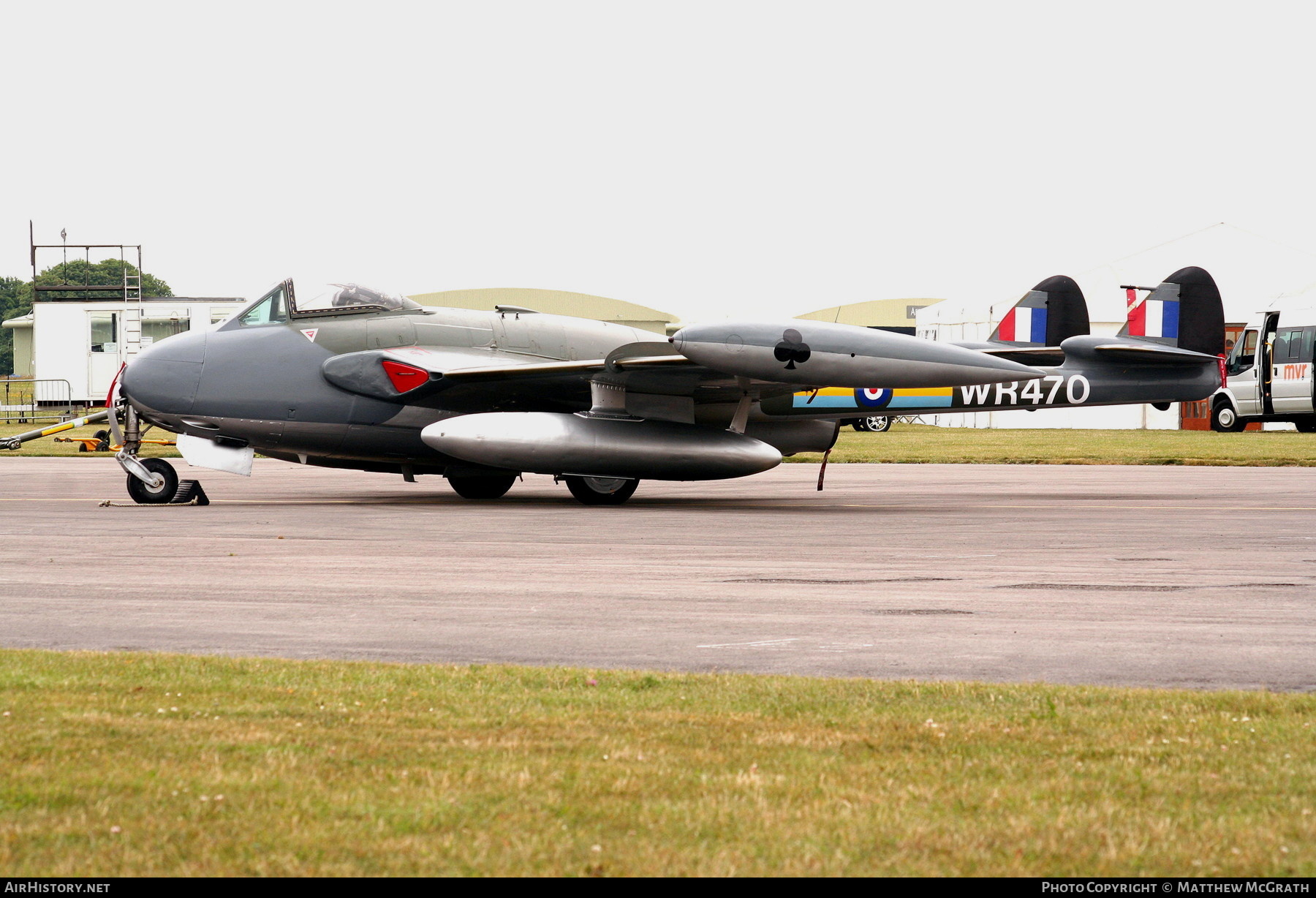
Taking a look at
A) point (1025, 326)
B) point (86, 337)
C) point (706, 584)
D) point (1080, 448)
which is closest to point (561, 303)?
point (86, 337)

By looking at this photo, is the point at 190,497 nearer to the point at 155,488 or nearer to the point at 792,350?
the point at 155,488

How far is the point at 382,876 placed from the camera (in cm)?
344

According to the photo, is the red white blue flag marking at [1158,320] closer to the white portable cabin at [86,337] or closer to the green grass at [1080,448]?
the green grass at [1080,448]

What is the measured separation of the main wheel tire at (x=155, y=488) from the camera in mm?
17328

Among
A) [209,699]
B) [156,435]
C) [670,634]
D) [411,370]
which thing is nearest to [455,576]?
[670,634]

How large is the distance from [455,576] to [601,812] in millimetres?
6261

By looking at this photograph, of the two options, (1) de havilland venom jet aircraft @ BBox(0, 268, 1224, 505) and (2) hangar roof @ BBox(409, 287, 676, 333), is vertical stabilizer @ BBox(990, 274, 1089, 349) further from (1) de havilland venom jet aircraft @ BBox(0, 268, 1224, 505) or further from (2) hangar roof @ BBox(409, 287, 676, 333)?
(2) hangar roof @ BBox(409, 287, 676, 333)

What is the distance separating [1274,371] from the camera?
43.4 m

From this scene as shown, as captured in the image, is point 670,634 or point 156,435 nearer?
point 670,634

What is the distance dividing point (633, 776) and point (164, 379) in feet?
47.3

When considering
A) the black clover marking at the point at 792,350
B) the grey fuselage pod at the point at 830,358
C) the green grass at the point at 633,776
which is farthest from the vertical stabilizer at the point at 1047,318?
the green grass at the point at 633,776

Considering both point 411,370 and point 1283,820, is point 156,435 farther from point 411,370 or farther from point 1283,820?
point 1283,820

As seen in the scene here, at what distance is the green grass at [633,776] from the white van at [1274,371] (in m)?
41.4

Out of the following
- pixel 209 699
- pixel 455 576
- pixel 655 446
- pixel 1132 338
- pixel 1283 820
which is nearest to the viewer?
pixel 1283 820
